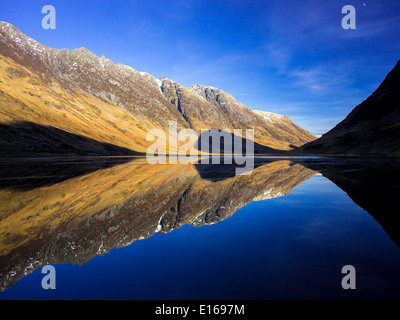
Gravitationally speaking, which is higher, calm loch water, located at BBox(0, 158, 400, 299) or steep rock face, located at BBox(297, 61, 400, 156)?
steep rock face, located at BBox(297, 61, 400, 156)

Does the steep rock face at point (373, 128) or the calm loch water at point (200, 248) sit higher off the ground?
the steep rock face at point (373, 128)

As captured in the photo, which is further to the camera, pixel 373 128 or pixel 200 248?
pixel 373 128

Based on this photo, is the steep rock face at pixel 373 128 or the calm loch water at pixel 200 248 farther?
the steep rock face at pixel 373 128

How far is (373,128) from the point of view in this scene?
118500 millimetres

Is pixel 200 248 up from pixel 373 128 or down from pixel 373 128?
down

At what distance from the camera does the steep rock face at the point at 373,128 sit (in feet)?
341

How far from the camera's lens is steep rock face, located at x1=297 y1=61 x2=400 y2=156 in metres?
104

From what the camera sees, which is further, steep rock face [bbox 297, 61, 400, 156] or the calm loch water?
steep rock face [bbox 297, 61, 400, 156]

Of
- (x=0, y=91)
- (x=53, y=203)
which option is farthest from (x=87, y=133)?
(x=53, y=203)
